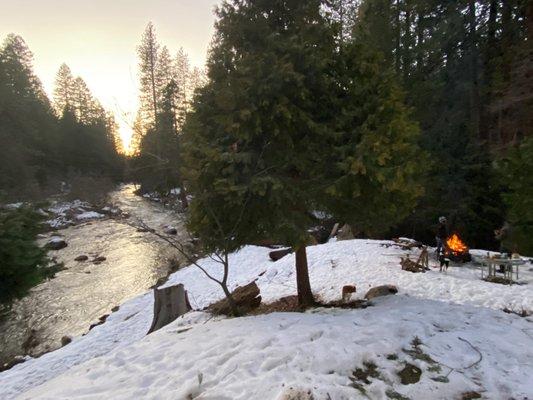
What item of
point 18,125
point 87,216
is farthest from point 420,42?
point 18,125

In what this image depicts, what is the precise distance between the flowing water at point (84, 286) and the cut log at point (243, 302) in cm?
237

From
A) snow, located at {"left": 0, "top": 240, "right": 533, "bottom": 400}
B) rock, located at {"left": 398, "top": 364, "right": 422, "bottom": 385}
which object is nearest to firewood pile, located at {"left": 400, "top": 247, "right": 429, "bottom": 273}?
snow, located at {"left": 0, "top": 240, "right": 533, "bottom": 400}

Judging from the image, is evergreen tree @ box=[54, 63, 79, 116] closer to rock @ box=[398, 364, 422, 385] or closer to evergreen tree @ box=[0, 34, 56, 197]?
evergreen tree @ box=[0, 34, 56, 197]

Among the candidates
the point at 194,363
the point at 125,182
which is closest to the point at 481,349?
the point at 194,363

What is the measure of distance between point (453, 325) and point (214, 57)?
6480 millimetres

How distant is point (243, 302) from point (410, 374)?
4.66 meters

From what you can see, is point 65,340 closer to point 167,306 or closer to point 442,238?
point 167,306

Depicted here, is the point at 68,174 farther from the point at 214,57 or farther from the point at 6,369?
the point at 214,57

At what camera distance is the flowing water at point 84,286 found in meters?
11.3

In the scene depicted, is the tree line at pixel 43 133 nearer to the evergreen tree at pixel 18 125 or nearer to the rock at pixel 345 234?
the evergreen tree at pixel 18 125

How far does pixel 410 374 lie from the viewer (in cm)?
452

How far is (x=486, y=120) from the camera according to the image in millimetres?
17156

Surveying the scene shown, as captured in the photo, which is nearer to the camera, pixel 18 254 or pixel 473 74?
pixel 18 254

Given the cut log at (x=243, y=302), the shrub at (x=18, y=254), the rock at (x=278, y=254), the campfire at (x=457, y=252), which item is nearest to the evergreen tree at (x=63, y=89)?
the shrub at (x=18, y=254)
